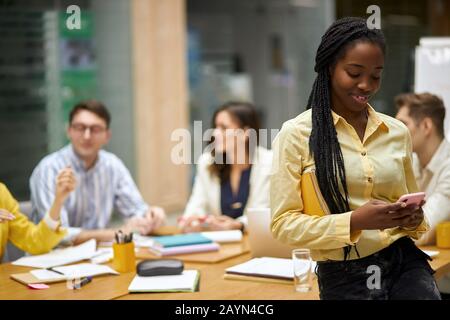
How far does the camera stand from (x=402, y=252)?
1.87 m

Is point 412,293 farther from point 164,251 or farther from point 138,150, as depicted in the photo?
point 138,150

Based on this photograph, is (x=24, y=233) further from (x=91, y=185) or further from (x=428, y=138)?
(x=428, y=138)

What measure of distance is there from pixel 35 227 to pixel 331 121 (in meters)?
1.50

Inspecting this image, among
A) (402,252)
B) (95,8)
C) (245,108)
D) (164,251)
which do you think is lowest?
(164,251)

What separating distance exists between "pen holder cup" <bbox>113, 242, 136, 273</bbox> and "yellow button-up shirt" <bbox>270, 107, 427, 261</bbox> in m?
0.85

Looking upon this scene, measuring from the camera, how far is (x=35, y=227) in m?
2.87

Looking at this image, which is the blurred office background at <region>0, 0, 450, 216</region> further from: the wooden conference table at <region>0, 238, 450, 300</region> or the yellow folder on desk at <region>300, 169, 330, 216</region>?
the yellow folder on desk at <region>300, 169, 330, 216</region>

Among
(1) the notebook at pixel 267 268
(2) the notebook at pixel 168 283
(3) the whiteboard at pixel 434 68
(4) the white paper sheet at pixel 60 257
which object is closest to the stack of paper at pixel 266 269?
(1) the notebook at pixel 267 268

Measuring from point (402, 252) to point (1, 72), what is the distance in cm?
431

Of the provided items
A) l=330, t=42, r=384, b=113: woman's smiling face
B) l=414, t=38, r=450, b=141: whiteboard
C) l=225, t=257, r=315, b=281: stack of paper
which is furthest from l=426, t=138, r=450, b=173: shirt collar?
l=330, t=42, r=384, b=113: woman's smiling face

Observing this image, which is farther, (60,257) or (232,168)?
(232,168)

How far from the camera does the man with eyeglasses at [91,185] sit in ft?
10.6

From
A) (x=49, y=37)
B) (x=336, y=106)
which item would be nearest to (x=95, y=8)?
(x=49, y=37)

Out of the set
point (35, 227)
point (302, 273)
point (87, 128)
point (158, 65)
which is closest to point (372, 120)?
point (302, 273)
